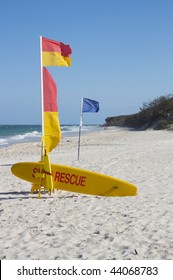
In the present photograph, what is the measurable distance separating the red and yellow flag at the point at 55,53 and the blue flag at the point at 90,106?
6020mm

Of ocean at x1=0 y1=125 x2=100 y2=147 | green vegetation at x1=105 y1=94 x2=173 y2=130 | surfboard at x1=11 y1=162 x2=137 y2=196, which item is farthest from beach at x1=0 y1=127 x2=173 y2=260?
green vegetation at x1=105 y1=94 x2=173 y2=130

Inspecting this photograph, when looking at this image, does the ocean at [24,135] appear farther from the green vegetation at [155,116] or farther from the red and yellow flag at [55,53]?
the red and yellow flag at [55,53]

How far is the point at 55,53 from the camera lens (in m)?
9.14

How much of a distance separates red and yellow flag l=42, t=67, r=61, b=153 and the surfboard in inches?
24.7

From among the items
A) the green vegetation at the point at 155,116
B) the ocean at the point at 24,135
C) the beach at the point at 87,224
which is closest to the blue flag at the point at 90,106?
the beach at the point at 87,224

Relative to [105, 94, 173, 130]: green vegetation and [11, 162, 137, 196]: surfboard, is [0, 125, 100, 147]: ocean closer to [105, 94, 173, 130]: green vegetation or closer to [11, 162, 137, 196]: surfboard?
[105, 94, 173, 130]: green vegetation

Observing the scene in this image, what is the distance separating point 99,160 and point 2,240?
987cm

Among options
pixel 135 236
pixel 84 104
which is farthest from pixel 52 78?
pixel 84 104

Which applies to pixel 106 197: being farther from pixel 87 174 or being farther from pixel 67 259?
pixel 67 259

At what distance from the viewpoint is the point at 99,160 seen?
15672 millimetres

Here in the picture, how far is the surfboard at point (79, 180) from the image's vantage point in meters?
8.93

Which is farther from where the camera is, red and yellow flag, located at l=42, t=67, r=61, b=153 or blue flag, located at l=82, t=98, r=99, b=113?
blue flag, located at l=82, t=98, r=99, b=113

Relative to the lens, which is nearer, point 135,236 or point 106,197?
point 135,236

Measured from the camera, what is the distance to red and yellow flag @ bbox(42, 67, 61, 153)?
8953mm
